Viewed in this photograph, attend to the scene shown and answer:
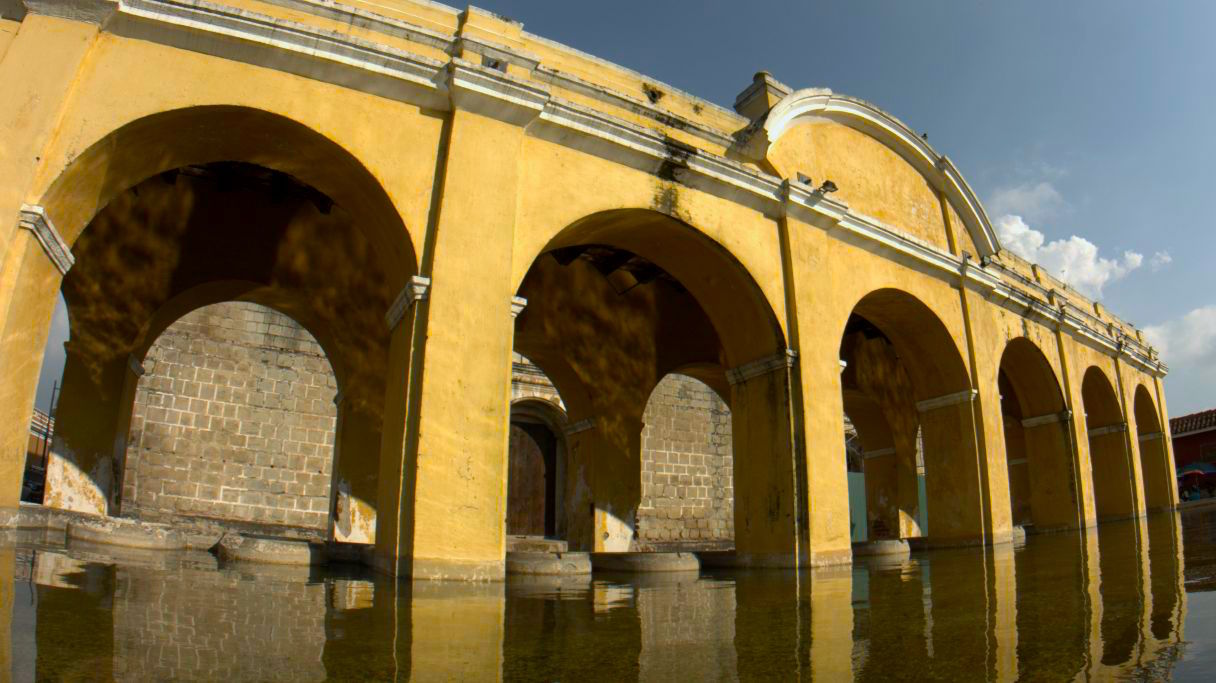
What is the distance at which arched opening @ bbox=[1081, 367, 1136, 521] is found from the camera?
15.7m

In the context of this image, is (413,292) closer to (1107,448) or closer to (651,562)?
(651,562)

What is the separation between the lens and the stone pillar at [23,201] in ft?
17.0

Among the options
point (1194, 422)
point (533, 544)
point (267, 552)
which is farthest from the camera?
point (1194, 422)

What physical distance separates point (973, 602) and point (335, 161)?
556 cm

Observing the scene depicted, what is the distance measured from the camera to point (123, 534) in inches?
262

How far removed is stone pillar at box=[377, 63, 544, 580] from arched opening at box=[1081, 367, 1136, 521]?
14.1 metres

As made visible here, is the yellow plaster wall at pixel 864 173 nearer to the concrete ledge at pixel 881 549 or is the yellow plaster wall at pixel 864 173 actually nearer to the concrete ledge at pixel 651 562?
the concrete ledge at pixel 881 549

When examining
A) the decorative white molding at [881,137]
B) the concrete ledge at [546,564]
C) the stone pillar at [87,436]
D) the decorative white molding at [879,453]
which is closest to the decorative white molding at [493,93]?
the decorative white molding at [881,137]

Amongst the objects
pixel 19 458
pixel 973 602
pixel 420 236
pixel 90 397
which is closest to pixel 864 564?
pixel 973 602

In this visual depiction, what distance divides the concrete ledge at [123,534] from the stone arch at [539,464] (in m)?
8.55

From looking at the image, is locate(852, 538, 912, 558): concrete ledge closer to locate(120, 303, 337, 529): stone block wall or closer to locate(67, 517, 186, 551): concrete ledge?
locate(67, 517, 186, 551): concrete ledge

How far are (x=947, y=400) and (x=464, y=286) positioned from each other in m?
7.76

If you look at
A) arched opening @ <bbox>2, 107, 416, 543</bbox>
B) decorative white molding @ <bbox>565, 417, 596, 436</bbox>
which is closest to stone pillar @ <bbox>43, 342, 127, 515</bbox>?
arched opening @ <bbox>2, 107, 416, 543</bbox>

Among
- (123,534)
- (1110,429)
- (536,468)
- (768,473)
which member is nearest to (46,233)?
(123,534)
